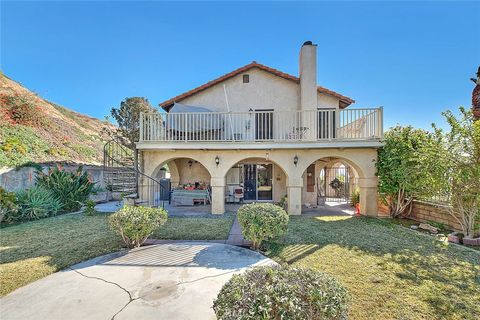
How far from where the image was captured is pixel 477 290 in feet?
13.7

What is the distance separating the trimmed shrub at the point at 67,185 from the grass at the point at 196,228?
19.2 ft

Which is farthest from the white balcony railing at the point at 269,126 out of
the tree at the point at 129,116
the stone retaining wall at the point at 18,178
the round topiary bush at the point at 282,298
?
the tree at the point at 129,116

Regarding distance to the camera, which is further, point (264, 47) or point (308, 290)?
point (264, 47)

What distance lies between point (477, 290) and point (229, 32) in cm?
1428

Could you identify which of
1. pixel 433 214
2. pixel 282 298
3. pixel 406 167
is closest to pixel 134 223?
pixel 282 298

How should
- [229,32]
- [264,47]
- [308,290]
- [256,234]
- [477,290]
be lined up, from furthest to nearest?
[264,47]
[229,32]
[256,234]
[477,290]
[308,290]

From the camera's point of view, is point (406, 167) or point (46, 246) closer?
point (46, 246)

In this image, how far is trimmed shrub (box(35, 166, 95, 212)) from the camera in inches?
432

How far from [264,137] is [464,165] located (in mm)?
8522

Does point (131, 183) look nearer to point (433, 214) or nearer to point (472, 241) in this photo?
point (433, 214)

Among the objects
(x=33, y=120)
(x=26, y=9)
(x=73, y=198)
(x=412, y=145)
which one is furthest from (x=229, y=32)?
(x=33, y=120)

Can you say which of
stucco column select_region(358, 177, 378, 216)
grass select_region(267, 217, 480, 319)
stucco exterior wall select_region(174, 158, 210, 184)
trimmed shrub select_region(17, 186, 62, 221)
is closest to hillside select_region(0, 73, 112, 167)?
trimmed shrub select_region(17, 186, 62, 221)

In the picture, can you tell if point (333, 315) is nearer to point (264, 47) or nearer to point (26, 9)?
point (264, 47)

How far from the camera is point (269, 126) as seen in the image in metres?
11.1
